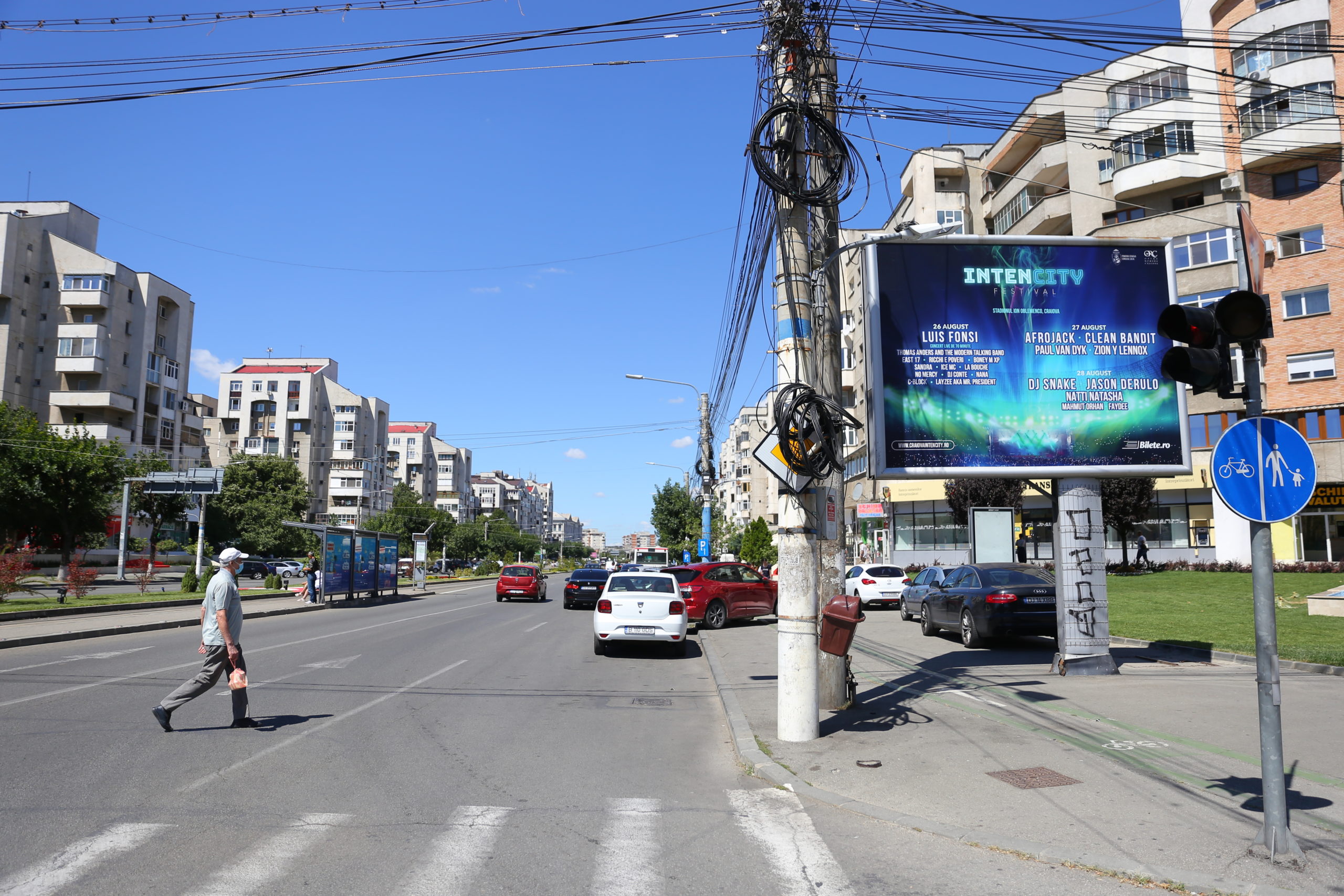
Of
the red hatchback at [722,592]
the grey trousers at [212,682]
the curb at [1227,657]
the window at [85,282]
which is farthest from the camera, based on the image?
the window at [85,282]

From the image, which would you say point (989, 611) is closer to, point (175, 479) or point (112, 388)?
point (175, 479)

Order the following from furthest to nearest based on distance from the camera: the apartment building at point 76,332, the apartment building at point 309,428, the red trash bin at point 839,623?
1. the apartment building at point 309,428
2. the apartment building at point 76,332
3. the red trash bin at point 839,623

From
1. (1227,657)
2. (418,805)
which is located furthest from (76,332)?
(1227,657)

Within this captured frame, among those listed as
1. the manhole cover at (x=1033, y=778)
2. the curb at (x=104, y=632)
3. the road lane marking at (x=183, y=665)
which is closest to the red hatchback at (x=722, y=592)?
the road lane marking at (x=183, y=665)

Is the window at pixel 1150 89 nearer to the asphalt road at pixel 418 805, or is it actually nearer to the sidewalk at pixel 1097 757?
the sidewalk at pixel 1097 757

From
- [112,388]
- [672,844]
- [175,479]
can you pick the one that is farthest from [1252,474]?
[112,388]

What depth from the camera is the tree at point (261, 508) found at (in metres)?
66.6

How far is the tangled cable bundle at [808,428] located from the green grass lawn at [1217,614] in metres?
5.98

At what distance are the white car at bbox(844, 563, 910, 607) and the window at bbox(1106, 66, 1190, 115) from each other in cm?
2602

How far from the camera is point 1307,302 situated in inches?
1385

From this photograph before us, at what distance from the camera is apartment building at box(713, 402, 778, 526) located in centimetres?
10581

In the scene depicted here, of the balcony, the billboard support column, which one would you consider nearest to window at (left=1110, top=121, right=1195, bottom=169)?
the billboard support column

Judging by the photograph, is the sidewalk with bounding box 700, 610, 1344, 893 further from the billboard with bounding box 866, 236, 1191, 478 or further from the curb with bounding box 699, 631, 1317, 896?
the billboard with bounding box 866, 236, 1191, 478

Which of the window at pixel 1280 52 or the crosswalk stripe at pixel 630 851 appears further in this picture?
the window at pixel 1280 52
